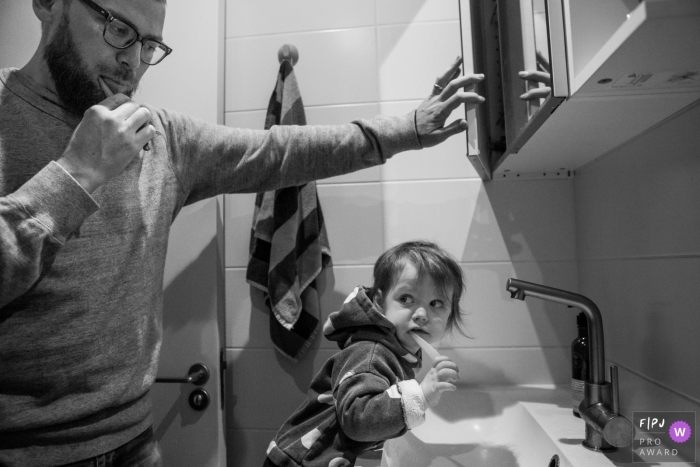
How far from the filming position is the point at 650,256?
2.93 feet

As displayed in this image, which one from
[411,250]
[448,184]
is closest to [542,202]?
[448,184]

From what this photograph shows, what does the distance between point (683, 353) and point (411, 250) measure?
1.63 ft

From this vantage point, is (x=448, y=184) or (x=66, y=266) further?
(x=448, y=184)

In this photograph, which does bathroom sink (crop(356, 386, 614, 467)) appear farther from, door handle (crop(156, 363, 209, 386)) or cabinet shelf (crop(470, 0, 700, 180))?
cabinet shelf (crop(470, 0, 700, 180))

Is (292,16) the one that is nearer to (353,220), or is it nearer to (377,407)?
(353,220)

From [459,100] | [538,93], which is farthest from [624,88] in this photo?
[459,100]

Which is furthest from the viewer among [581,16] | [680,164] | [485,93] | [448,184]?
[448,184]

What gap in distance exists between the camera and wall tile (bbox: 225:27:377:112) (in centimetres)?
139

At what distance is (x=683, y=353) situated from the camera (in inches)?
31.2

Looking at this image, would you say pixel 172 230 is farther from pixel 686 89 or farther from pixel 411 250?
pixel 686 89

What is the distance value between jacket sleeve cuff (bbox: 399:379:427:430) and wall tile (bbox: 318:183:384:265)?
551 mm

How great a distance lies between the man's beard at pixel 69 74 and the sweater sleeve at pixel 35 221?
28 centimetres

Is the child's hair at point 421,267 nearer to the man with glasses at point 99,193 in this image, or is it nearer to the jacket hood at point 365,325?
the jacket hood at point 365,325

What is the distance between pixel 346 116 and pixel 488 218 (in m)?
0.49
